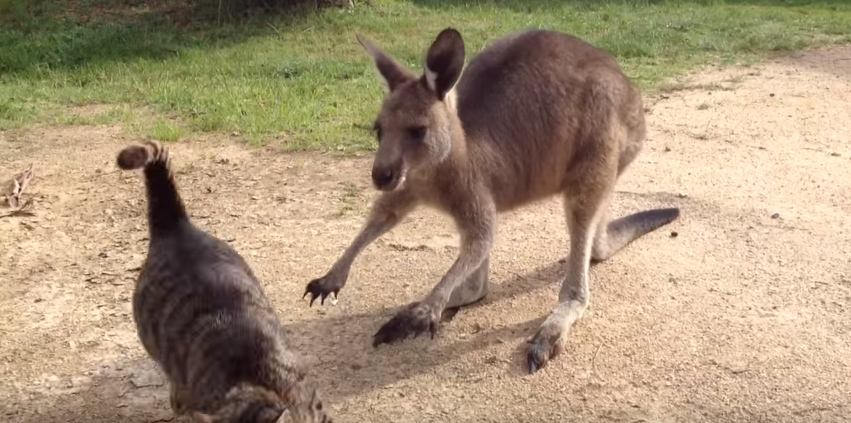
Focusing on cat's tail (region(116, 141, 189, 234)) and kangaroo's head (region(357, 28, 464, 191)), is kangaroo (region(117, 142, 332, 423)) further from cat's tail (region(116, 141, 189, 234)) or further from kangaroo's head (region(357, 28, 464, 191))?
kangaroo's head (region(357, 28, 464, 191))

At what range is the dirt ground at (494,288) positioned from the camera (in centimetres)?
321

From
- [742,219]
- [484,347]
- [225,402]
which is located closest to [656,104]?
[742,219]

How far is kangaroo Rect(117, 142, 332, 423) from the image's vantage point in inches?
93.6

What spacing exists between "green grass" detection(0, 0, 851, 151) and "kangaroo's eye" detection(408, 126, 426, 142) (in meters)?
2.11

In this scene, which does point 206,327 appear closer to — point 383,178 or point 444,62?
point 383,178

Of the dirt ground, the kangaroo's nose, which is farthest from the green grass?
the kangaroo's nose

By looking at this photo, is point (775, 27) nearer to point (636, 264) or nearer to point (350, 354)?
point (636, 264)

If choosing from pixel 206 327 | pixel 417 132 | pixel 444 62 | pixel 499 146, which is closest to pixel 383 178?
pixel 417 132

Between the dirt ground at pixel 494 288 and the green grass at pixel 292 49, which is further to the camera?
the green grass at pixel 292 49

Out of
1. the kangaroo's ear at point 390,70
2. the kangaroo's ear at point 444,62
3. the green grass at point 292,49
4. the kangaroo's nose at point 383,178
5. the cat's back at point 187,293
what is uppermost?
the kangaroo's ear at point 444,62

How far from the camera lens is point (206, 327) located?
8.52 feet

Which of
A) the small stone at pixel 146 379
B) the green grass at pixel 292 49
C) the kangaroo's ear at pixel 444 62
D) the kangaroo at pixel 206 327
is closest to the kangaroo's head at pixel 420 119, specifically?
the kangaroo's ear at pixel 444 62

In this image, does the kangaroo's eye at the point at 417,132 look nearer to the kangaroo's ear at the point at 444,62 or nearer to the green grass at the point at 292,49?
the kangaroo's ear at the point at 444,62

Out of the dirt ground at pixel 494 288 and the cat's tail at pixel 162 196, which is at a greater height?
the cat's tail at pixel 162 196
